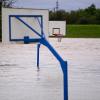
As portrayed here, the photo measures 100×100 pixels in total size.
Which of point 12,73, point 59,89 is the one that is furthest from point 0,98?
point 12,73

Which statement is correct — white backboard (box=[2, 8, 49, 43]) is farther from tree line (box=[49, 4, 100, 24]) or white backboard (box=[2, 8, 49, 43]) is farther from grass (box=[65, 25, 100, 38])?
tree line (box=[49, 4, 100, 24])

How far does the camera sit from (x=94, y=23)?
99.8m

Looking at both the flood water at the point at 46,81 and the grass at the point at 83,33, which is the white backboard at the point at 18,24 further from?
the grass at the point at 83,33

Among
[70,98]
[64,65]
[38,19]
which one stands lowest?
[70,98]

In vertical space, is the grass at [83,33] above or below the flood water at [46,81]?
above

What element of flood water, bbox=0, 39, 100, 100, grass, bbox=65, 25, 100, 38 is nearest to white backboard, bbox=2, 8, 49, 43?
flood water, bbox=0, 39, 100, 100

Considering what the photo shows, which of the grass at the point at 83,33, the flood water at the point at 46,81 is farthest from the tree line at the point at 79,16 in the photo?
the flood water at the point at 46,81

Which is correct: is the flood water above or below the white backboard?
below

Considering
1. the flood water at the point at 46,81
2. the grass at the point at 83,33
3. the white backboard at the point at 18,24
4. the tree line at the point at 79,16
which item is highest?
the tree line at the point at 79,16

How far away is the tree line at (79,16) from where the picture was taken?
97931 mm

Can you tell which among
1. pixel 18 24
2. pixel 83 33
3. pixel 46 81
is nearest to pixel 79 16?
pixel 83 33

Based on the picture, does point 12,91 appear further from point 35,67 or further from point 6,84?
point 35,67

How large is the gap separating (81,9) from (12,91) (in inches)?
4118

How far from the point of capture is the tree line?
97931 mm
